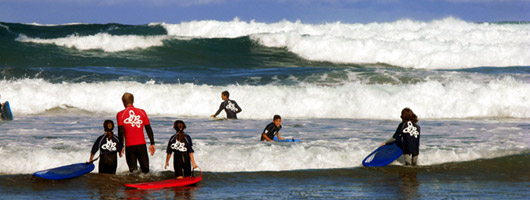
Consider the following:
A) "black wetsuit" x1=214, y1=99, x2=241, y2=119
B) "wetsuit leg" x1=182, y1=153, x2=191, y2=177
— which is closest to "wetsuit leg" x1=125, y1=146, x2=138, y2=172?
"wetsuit leg" x1=182, y1=153, x2=191, y2=177

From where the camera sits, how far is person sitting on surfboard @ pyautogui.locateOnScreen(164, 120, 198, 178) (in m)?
8.62

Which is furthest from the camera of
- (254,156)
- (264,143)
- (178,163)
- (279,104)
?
(279,104)

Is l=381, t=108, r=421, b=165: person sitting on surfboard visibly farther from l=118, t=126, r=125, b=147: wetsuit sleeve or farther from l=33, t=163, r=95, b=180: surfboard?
l=33, t=163, r=95, b=180: surfboard

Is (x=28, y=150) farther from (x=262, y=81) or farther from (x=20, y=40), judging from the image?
(x=20, y=40)

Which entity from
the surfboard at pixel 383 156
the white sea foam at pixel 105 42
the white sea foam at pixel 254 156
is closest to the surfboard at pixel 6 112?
the white sea foam at pixel 254 156

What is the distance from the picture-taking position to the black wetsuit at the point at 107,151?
29.2ft

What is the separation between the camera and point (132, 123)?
8.71 metres

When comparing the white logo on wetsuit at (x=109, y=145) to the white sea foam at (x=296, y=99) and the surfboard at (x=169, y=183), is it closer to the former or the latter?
the surfboard at (x=169, y=183)

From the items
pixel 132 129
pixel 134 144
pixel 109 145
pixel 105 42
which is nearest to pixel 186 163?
pixel 134 144

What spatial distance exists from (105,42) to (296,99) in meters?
14.4

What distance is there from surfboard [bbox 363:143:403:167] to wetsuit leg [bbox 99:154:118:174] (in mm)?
3619

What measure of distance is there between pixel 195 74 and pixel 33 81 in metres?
6.17

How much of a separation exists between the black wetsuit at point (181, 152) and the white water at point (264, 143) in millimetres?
1009

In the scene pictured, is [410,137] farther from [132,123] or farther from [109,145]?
[109,145]
